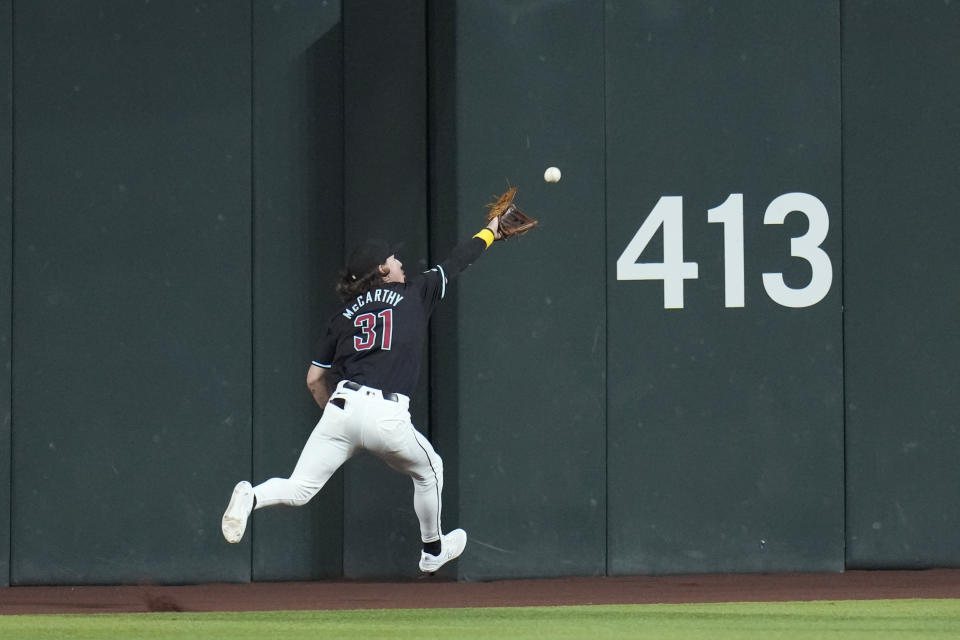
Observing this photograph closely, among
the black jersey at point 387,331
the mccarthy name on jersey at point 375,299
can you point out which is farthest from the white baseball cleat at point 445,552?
the mccarthy name on jersey at point 375,299

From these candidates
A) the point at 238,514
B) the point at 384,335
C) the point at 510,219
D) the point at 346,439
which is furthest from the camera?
the point at 510,219

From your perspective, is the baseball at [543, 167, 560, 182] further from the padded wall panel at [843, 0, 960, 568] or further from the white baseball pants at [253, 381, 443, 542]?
the padded wall panel at [843, 0, 960, 568]

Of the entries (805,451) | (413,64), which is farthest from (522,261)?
(805,451)

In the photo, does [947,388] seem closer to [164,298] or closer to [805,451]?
[805,451]

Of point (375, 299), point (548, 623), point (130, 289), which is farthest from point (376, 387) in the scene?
point (130, 289)

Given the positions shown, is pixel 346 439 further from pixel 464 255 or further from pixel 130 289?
pixel 130 289

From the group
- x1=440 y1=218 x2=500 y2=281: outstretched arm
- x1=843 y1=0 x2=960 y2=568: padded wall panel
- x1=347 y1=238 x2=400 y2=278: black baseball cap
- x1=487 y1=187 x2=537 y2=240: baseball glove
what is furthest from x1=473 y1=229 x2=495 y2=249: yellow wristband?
x1=843 y1=0 x2=960 y2=568: padded wall panel
